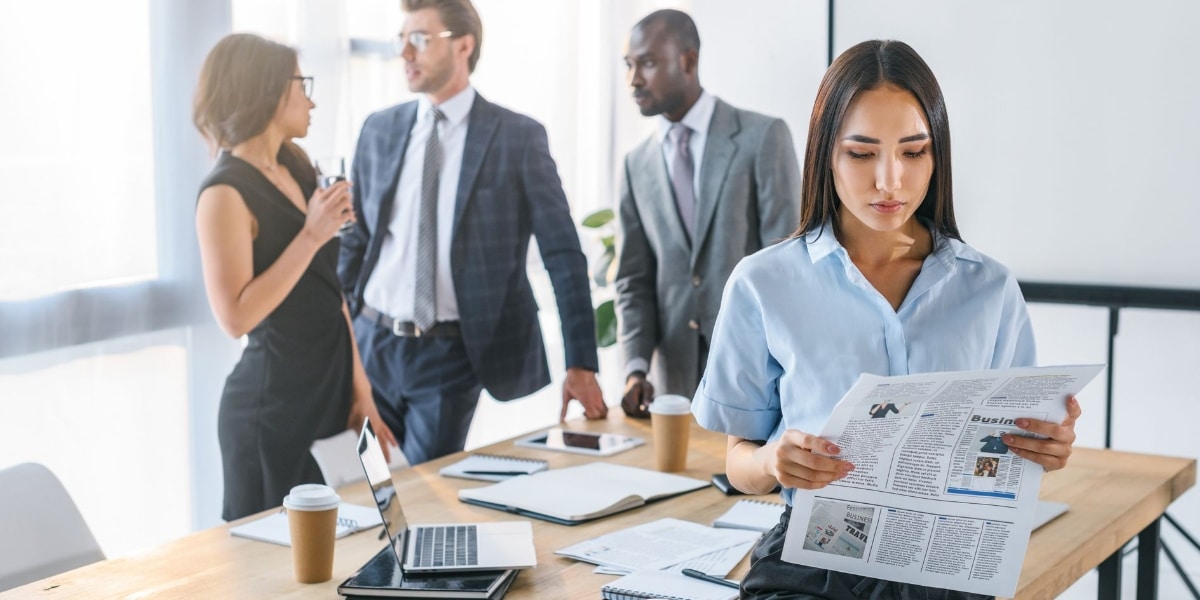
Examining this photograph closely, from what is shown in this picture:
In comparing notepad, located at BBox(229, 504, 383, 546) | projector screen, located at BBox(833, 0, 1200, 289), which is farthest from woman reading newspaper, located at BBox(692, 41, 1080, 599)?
projector screen, located at BBox(833, 0, 1200, 289)

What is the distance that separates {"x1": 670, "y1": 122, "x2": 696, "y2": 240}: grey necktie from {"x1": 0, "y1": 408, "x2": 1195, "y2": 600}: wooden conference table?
96 centimetres

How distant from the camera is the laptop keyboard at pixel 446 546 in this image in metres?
1.62

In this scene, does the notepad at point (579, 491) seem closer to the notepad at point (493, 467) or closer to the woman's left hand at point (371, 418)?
the notepad at point (493, 467)

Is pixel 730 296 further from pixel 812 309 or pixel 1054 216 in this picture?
pixel 1054 216

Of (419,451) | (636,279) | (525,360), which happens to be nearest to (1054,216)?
(636,279)

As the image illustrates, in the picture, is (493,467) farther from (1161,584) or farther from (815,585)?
(1161,584)

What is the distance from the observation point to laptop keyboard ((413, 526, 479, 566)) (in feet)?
5.33

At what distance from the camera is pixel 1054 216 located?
356 cm

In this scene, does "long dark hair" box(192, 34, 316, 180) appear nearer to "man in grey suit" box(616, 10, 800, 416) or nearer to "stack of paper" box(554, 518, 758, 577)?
"man in grey suit" box(616, 10, 800, 416)

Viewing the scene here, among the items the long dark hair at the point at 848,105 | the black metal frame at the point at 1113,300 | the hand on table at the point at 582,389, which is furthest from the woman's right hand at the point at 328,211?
the black metal frame at the point at 1113,300

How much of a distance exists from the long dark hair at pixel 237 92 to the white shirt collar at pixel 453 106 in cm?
49

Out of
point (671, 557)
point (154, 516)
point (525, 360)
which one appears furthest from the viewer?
point (525, 360)

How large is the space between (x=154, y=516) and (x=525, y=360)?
1.12 meters

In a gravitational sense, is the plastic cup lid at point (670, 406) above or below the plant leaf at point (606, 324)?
above
